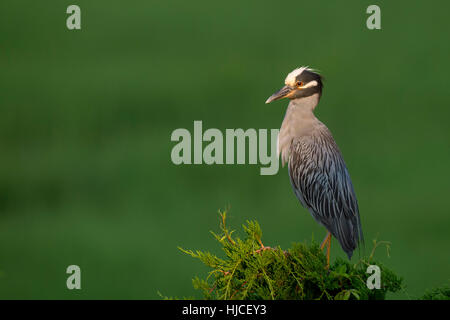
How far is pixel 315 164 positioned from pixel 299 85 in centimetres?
45

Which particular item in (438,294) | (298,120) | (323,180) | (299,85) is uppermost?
(299,85)

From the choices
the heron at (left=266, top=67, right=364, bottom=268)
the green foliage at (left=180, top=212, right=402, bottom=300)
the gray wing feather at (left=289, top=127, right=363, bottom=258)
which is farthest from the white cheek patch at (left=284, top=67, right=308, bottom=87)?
the green foliage at (left=180, top=212, right=402, bottom=300)

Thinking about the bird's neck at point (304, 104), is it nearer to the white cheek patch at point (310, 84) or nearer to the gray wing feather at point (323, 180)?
the white cheek patch at point (310, 84)

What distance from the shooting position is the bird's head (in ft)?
9.42

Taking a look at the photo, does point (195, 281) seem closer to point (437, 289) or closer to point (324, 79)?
point (437, 289)

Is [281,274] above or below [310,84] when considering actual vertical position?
below

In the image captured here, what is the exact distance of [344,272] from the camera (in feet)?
6.62

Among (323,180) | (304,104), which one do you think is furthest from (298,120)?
(323,180)

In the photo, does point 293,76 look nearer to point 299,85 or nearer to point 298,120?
point 299,85

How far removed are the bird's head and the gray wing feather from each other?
0.26 meters

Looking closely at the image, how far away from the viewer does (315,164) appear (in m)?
3.07

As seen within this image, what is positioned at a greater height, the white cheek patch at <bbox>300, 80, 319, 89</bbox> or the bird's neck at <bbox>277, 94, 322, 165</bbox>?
the white cheek patch at <bbox>300, 80, 319, 89</bbox>

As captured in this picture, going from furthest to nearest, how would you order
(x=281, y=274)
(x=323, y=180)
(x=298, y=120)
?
(x=323, y=180) → (x=298, y=120) → (x=281, y=274)

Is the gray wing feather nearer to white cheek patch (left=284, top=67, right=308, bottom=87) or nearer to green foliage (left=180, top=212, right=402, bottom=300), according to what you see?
white cheek patch (left=284, top=67, right=308, bottom=87)
